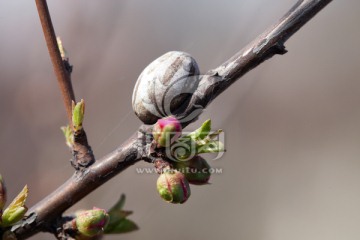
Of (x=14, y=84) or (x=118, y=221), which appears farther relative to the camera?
(x=14, y=84)

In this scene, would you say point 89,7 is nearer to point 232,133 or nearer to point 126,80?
point 126,80

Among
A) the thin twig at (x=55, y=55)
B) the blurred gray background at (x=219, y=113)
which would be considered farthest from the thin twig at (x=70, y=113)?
the blurred gray background at (x=219, y=113)

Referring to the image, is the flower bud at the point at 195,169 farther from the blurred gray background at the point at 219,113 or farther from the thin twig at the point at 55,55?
the blurred gray background at the point at 219,113

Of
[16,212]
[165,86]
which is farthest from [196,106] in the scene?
[16,212]

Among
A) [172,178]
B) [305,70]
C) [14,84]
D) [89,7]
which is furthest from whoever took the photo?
[305,70]

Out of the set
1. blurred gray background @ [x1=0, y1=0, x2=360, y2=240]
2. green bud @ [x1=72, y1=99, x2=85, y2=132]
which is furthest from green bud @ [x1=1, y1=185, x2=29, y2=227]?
blurred gray background @ [x1=0, y1=0, x2=360, y2=240]

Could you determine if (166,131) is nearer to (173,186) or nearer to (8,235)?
(173,186)

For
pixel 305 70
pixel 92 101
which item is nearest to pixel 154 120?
pixel 92 101
